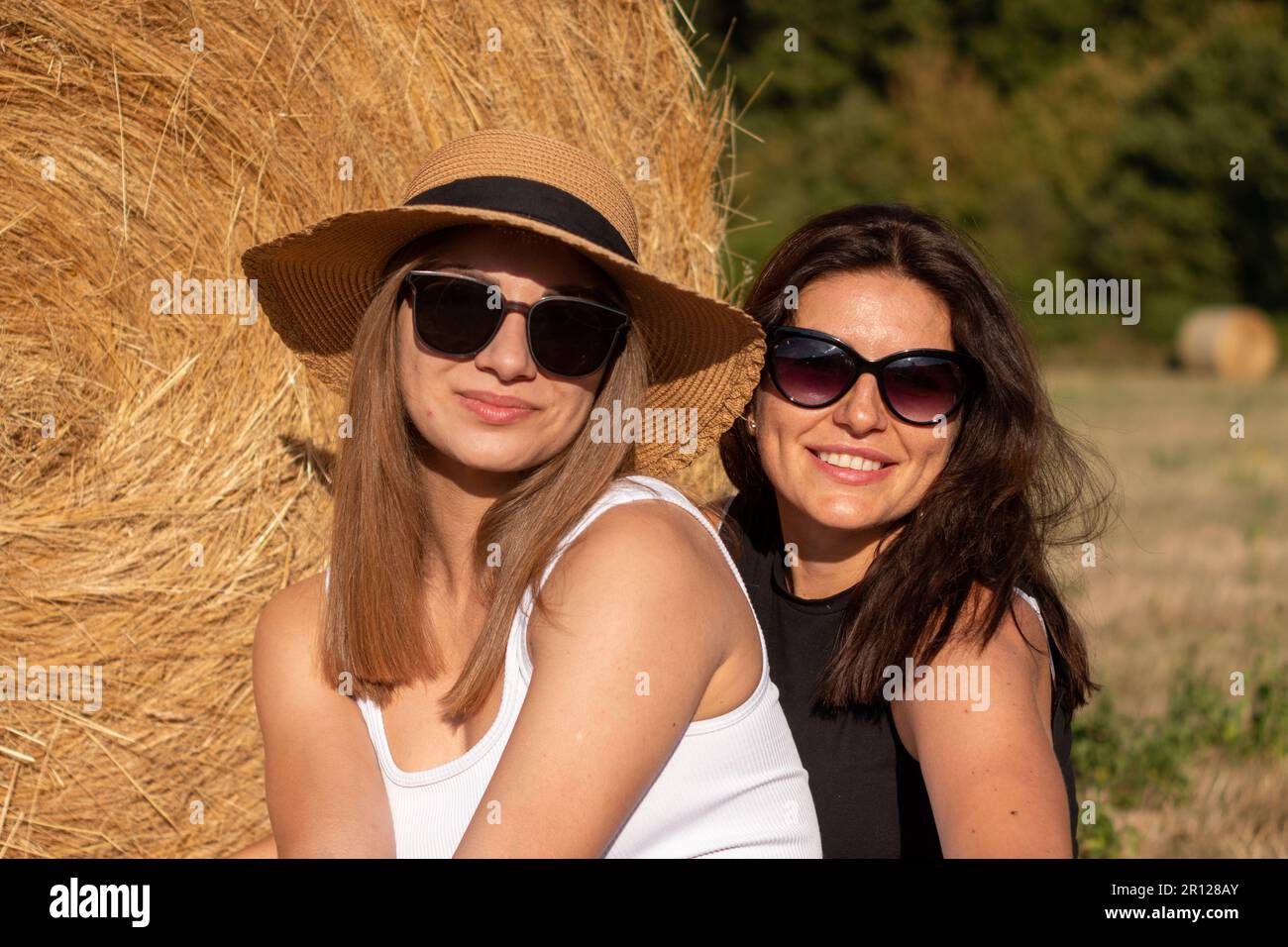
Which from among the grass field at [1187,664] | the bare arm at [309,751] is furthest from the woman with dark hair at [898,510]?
the bare arm at [309,751]

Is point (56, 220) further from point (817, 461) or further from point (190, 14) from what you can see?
point (817, 461)

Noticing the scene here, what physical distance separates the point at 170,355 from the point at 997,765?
224 cm

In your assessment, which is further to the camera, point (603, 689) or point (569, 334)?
point (569, 334)

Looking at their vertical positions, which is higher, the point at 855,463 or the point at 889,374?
the point at 889,374

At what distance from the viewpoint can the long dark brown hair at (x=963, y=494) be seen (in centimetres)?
248

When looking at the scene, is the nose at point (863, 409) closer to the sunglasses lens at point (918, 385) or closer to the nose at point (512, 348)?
the sunglasses lens at point (918, 385)

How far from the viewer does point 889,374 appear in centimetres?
269

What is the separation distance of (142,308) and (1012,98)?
3079 cm

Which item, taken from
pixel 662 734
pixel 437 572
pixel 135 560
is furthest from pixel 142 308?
pixel 662 734

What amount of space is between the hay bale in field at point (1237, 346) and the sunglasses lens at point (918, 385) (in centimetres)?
1873

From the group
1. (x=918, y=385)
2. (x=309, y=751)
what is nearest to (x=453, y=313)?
(x=309, y=751)

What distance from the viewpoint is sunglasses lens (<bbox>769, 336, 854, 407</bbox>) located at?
2711 mm

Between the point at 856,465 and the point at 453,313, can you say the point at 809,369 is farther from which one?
the point at 453,313

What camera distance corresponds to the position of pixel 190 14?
325 cm
